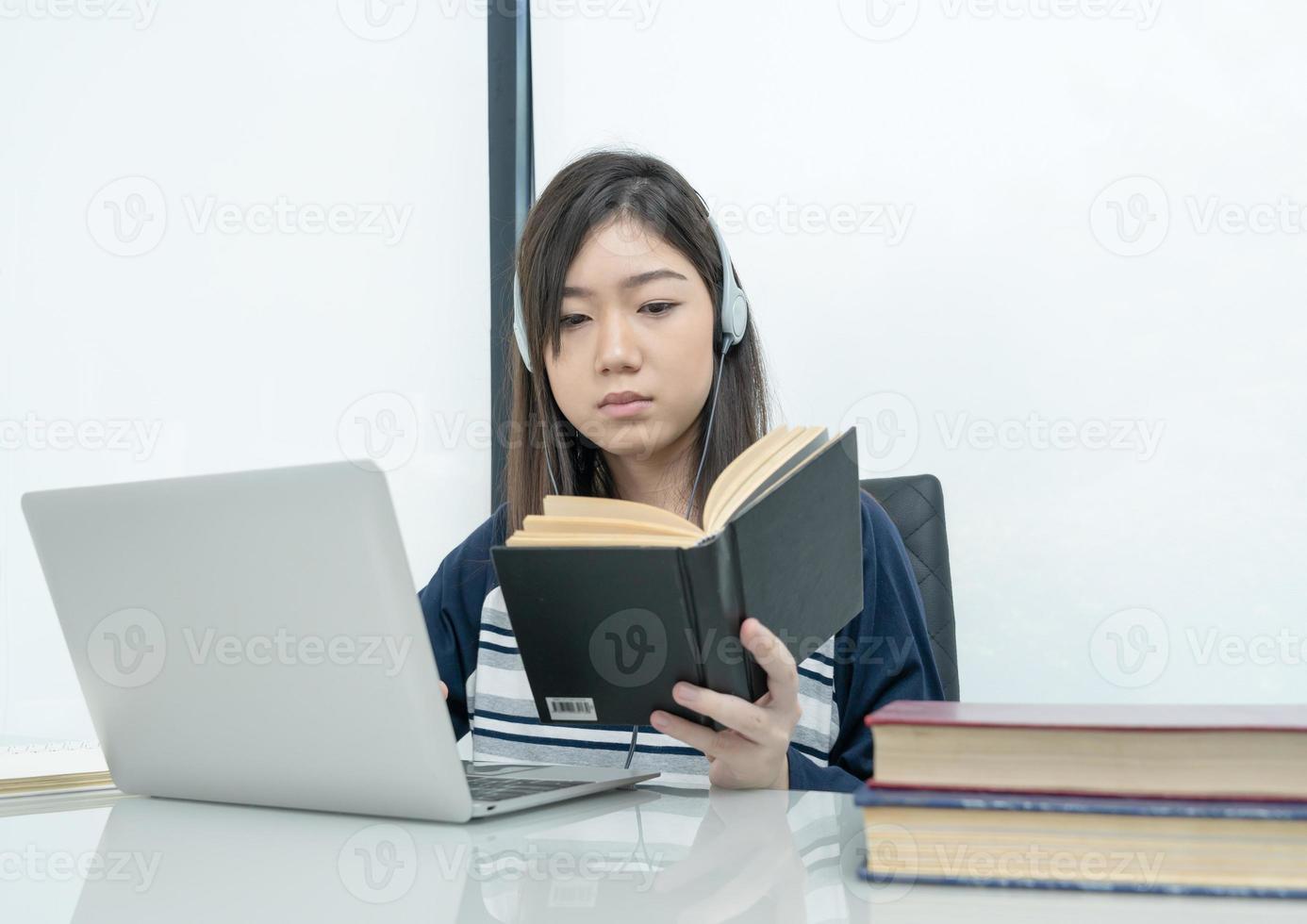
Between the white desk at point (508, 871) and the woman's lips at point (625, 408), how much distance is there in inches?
18.6

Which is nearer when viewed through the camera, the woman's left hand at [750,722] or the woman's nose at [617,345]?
the woman's left hand at [750,722]

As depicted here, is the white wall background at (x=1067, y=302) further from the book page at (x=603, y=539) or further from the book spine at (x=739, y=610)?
the book page at (x=603, y=539)

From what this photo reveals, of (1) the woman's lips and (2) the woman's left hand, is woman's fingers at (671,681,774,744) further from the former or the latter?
(1) the woman's lips

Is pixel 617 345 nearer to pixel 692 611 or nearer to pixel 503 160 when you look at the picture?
pixel 692 611

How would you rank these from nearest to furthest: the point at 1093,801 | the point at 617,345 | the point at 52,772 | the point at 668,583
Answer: the point at 1093,801 → the point at 668,583 → the point at 52,772 → the point at 617,345

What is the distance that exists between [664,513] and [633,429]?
0.47m

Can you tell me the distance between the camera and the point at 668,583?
24.9 inches

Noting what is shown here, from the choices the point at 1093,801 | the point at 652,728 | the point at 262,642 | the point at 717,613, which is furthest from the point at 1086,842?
the point at 652,728

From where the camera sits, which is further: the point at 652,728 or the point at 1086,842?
the point at 652,728

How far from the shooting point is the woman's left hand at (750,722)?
0.70m

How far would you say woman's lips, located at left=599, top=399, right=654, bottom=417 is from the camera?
1137 millimetres

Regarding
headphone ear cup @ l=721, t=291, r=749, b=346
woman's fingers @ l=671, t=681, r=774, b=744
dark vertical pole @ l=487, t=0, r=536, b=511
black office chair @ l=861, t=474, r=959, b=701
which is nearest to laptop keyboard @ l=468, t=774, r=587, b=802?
woman's fingers @ l=671, t=681, r=774, b=744

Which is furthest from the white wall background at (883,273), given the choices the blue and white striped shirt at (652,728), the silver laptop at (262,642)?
the silver laptop at (262,642)

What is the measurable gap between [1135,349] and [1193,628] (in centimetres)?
44
